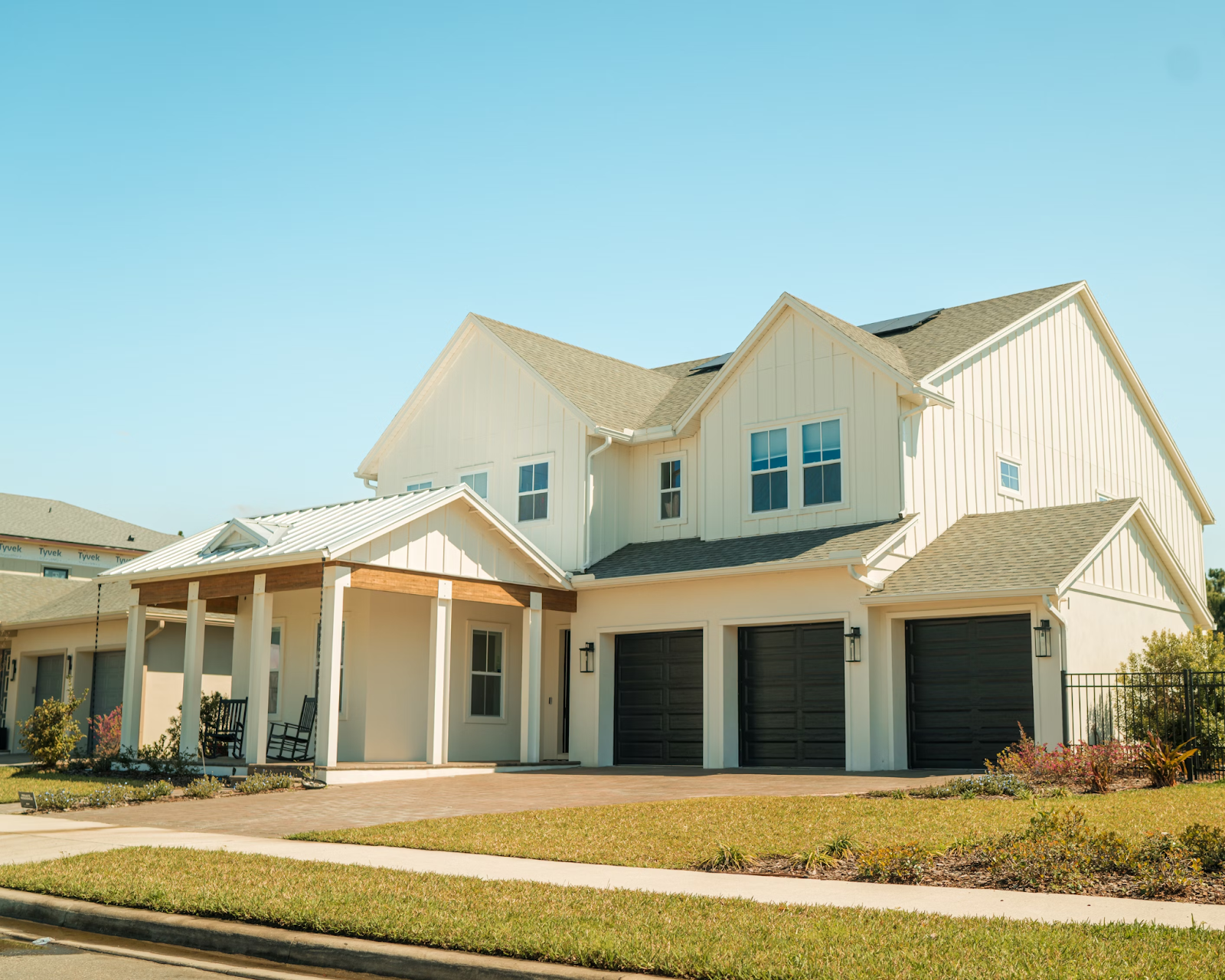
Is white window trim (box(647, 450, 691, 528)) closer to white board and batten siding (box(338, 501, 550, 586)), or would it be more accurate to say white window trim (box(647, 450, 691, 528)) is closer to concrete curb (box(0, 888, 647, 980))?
white board and batten siding (box(338, 501, 550, 586))

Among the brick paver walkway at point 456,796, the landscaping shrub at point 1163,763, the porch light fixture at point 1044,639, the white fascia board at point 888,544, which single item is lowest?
the brick paver walkway at point 456,796

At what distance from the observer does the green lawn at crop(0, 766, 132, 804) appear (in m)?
17.4

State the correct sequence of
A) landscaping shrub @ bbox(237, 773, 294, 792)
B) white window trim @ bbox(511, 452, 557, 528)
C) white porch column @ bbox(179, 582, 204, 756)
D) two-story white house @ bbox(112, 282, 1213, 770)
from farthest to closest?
white window trim @ bbox(511, 452, 557, 528) < white porch column @ bbox(179, 582, 204, 756) < two-story white house @ bbox(112, 282, 1213, 770) < landscaping shrub @ bbox(237, 773, 294, 792)

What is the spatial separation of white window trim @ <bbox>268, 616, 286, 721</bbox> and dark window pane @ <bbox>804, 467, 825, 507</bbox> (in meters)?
10.8

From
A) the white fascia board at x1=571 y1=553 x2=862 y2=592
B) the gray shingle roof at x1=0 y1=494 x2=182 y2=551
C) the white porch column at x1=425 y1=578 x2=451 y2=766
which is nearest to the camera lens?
the white fascia board at x1=571 y1=553 x2=862 y2=592

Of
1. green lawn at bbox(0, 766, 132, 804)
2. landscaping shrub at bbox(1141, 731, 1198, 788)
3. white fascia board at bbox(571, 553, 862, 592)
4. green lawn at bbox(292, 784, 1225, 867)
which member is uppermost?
white fascia board at bbox(571, 553, 862, 592)

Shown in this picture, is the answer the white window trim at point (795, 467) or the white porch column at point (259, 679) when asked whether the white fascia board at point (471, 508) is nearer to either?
the white porch column at point (259, 679)

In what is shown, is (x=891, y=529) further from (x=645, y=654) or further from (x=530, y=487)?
(x=530, y=487)

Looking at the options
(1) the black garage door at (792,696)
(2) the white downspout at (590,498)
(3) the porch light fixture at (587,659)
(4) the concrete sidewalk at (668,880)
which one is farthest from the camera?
(2) the white downspout at (590,498)

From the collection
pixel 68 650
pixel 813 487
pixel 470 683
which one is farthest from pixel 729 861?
pixel 68 650

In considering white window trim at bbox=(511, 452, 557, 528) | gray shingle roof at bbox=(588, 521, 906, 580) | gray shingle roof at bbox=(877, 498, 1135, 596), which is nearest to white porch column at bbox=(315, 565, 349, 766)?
gray shingle roof at bbox=(588, 521, 906, 580)

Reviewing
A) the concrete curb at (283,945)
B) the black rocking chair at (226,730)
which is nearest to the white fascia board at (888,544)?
the black rocking chair at (226,730)

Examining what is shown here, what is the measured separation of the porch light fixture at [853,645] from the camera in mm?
19609

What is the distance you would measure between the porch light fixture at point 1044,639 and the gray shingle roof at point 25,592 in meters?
25.0
